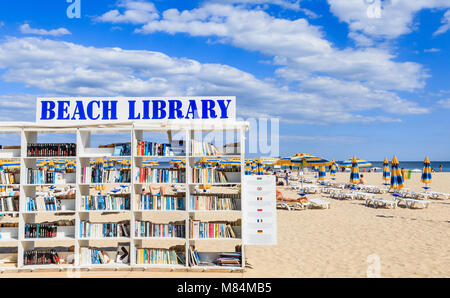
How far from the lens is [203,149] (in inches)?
296

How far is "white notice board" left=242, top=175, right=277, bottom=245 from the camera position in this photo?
7301 millimetres

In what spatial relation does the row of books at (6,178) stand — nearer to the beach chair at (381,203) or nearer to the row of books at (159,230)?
the row of books at (159,230)

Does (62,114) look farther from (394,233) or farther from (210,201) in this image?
(394,233)

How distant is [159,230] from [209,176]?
1.57m

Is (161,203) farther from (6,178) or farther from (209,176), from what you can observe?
(6,178)

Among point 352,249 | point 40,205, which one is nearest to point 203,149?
point 40,205

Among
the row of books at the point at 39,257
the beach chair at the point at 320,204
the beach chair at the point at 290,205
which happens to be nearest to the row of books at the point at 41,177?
the row of books at the point at 39,257

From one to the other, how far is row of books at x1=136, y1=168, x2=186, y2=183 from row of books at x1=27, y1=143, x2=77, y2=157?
1.52m

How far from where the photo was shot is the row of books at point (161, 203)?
7.47 metres

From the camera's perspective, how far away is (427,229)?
1170 cm

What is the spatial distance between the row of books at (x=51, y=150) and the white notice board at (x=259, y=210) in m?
3.81

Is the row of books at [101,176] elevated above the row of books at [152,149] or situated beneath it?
situated beneath

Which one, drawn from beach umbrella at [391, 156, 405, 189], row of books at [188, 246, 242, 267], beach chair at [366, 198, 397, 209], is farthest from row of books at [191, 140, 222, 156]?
beach umbrella at [391, 156, 405, 189]
